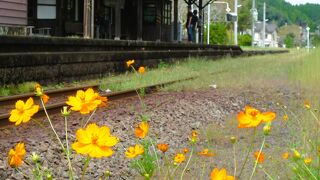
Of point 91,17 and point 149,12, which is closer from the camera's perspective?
point 91,17

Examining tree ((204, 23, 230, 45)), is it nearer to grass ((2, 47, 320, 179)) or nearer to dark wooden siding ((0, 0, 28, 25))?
grass ((2, 47, 320, 179))

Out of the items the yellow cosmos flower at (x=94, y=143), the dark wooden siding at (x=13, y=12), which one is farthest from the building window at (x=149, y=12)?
the yellow cosmos flower at (x=94, y=143)

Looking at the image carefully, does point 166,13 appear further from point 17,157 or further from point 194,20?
point 17,157

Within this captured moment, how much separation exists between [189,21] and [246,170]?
22.7 meters

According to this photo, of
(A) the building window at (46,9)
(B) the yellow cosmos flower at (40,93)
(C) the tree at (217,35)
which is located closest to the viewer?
(B) the yellow cosmos flower at (40,93)

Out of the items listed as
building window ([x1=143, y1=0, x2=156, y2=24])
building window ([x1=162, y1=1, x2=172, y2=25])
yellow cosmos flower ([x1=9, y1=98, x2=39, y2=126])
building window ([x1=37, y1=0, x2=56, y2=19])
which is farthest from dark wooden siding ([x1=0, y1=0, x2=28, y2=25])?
yellow cosmos flower ([x1=9, y1=98, x2=39, y2=126])

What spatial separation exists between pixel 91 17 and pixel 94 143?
58.9 feet

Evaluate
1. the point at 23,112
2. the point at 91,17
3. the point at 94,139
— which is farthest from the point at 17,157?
the point at 91,17

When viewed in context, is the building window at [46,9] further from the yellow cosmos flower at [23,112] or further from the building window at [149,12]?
the yellow cosmos flower at [23,112]

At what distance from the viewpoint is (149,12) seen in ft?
99.7

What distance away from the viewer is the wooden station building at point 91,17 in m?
18.2

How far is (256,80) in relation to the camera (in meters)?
14.1

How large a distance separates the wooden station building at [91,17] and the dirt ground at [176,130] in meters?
8.78

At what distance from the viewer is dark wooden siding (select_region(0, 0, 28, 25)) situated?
56.4 feet
